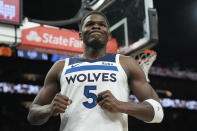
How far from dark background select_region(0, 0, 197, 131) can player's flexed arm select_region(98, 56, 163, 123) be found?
8053 millimetres

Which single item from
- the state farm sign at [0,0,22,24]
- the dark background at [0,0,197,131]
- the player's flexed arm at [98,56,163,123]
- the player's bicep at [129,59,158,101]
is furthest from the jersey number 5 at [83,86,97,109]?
the dark background at [0,0,197,131]

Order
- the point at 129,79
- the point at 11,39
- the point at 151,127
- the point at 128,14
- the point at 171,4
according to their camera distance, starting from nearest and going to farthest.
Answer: the point at 129,79
the point at 11,39
the point at 128,14
the point at 171,4
the point at 151,127

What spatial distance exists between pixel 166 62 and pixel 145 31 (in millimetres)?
9783

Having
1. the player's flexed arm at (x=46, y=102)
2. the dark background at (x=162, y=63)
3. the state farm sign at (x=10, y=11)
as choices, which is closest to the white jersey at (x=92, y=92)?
the player's flexed arm at (x=46, y=102)

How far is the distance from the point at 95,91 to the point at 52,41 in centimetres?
291

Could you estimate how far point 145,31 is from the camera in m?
4.54

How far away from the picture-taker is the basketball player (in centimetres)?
179

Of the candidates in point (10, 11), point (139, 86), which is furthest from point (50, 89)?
point (10, 11)

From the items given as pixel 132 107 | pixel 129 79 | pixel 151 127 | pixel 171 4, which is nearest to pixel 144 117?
Result: pixel 132 107

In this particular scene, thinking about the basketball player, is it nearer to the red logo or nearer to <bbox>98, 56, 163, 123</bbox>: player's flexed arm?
<bbox>98, 56, 163, 123</bbox>: player's flexed arm

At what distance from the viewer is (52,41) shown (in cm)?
468

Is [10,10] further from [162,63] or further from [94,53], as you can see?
[162,63]

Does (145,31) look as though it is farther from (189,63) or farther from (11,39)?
(189,63)

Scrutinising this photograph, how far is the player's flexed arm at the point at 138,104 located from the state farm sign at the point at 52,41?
2.68m
